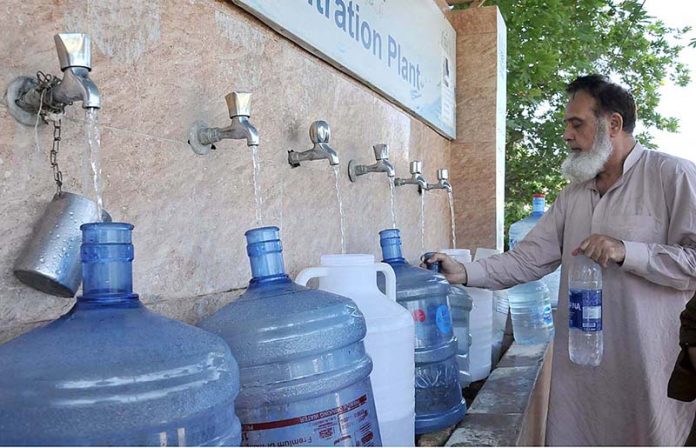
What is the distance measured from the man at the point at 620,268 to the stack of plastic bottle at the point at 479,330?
78 mm

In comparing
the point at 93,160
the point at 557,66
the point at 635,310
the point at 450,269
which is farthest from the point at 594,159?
the point at 557,66

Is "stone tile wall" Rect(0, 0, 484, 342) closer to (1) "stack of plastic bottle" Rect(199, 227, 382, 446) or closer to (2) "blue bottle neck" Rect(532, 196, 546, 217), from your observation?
(1) "stack of plastic bottle" Rect(199, 227, 382, 446)

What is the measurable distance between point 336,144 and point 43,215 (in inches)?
50.9

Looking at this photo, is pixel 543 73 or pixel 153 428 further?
pixel 543 73

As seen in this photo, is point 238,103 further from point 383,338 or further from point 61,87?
point 383,338

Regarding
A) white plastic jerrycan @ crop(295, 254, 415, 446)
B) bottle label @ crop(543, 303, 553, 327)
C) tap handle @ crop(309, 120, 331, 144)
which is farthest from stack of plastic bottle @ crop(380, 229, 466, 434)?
bottle label @ crop(543, 303, 553, 327)

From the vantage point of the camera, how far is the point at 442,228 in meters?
3.86

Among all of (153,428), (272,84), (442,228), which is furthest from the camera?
(442,228)

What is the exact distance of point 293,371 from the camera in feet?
3.42

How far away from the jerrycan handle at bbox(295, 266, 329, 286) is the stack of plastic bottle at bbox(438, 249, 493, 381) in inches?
47.2

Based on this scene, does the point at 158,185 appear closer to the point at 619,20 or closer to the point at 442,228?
the point at 442,228

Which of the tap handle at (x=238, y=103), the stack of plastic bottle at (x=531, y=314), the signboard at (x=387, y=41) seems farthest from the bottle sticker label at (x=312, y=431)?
the stack of plastic bottle at (x=531, y=314)

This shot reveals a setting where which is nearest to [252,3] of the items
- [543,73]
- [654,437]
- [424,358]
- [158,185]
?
[158,185]

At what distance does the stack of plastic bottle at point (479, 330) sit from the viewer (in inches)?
98.5
